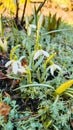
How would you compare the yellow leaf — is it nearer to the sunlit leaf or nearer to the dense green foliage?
the dense green foliage

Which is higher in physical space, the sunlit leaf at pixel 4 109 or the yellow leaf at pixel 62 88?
the yellow leaf at pixel 62 88

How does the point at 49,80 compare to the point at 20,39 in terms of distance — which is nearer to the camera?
the point at 49,80

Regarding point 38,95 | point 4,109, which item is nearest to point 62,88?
point 38,95

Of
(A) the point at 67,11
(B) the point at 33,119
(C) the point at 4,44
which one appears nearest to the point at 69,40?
(C) the point at 4,44

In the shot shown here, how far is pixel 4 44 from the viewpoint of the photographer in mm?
2570

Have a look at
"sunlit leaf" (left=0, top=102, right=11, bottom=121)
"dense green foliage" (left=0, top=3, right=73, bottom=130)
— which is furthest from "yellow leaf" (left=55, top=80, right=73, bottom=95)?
"sunlit leaf" (left=0, top=102, right=11, bottom=121)

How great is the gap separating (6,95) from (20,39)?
0.74 m

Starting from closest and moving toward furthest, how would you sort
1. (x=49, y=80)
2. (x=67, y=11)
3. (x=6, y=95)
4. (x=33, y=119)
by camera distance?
(x=33, y=119)
(x=6, y=95)
(x=49, y=80)
(x=67, y=11)

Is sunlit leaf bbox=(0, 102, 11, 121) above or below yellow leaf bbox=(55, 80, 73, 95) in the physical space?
below

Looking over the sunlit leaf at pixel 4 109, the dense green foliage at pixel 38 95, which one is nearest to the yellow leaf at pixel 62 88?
the dense green foliage at pixel 38 95

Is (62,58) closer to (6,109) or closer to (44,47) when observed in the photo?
(44,47)

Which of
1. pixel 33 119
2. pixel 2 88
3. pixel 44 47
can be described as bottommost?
pixel 33 119

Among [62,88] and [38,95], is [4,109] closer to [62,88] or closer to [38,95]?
[38,95]

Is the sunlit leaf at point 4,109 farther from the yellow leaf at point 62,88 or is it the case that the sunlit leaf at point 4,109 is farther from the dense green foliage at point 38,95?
the yellow leaf at point 62,88
